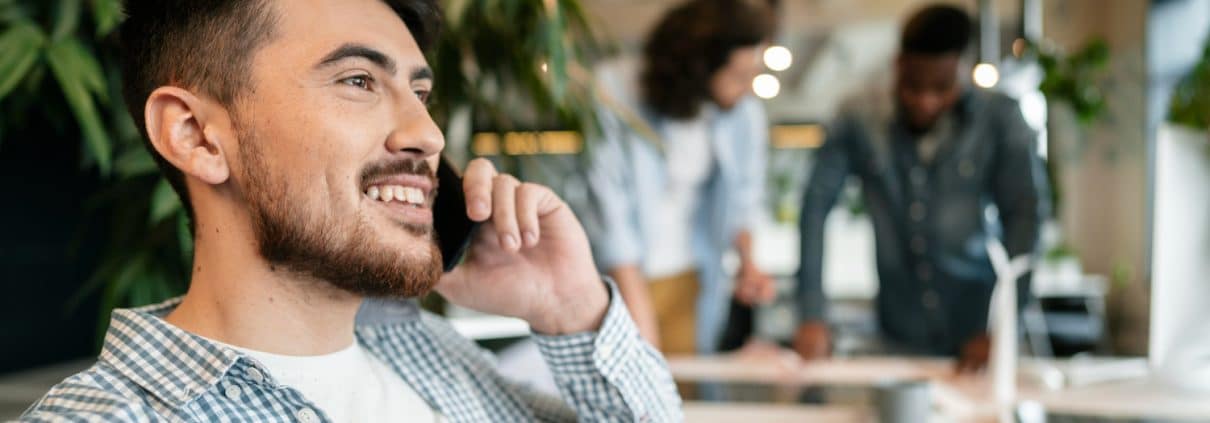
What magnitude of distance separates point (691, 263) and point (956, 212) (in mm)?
821

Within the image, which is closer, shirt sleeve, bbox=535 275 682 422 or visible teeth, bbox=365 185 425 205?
visible teeth, bbox=365 185 425 205

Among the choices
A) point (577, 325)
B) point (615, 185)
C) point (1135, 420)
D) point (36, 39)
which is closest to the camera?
point (577, 325)

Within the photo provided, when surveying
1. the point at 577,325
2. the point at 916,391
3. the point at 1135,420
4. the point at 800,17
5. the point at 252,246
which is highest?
the point at 800,17

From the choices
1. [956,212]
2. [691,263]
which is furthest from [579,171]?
[956,212]

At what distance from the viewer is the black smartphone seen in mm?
1169

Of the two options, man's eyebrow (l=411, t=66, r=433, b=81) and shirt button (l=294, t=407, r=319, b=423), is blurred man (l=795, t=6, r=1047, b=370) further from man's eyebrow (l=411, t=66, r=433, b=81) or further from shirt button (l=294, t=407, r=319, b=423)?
shirt button (l=294, t=407, r=319, b=423)

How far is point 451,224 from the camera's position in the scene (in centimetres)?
117

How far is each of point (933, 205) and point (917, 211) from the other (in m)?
0.05

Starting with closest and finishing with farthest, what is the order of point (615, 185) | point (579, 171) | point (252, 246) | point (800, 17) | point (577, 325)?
point (252, 246) → point (577, 325) → point (579, 171) → point (615, 185) → point (800, 17)

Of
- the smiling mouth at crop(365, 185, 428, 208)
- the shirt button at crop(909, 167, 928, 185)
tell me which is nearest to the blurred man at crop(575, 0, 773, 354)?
the shirt button at crop(909, 167, 928, 185)

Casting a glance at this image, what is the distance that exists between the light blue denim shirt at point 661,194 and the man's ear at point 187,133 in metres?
1.17

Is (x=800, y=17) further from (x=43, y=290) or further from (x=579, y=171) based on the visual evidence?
(x=43, y=290)

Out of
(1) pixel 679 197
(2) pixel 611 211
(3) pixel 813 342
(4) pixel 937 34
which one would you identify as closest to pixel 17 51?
(2) pixel 611 211

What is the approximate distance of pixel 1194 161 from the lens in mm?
1791
